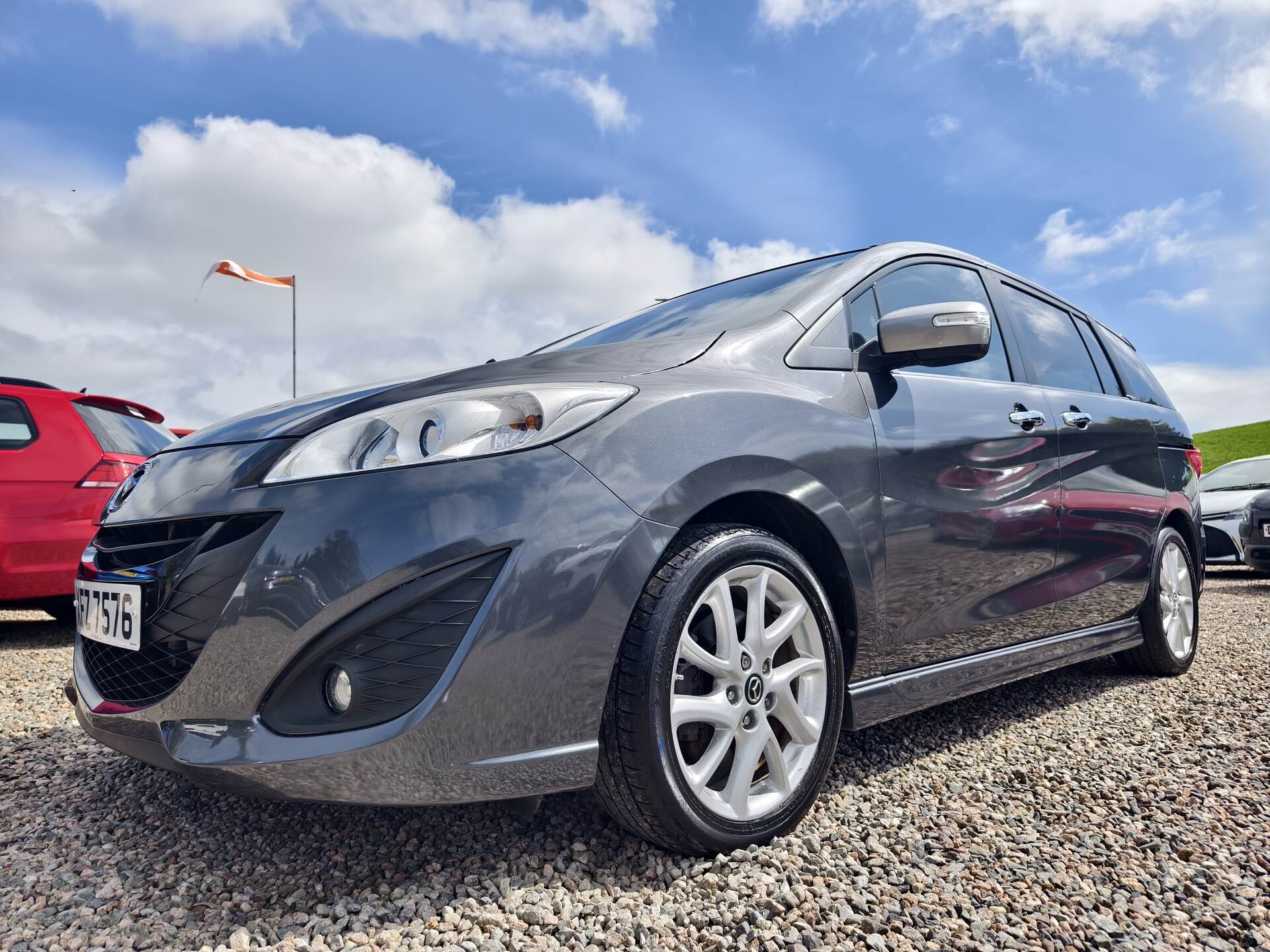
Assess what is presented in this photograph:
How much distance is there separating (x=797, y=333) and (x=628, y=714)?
111 cm

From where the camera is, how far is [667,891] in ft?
5.67

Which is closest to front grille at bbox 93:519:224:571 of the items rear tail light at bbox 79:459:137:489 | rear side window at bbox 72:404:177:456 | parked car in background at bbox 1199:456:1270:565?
rear tail light at bbox 79:459:137:489

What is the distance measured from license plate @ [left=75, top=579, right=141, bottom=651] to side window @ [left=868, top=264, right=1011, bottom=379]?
190 cm

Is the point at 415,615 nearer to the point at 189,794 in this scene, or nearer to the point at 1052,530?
the point at 189,794

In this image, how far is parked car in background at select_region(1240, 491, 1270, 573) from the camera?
25.7ft

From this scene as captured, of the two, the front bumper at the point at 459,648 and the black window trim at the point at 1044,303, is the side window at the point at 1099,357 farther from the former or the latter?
the front bumper at the point at 459,648

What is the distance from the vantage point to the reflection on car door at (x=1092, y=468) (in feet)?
10.1

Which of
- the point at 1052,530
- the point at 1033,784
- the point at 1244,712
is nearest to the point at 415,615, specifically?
the point at 1033,784

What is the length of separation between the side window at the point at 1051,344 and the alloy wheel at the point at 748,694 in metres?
1.71

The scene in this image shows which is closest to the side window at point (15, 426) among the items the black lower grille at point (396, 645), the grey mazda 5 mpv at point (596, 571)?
the grey mazda 5 mpv at point (596, 571)

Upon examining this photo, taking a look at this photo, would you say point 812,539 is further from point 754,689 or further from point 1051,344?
point 1051,344

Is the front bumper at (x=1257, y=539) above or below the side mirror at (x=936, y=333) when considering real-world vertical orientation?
below

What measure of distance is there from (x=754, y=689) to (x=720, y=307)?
3.92 ft

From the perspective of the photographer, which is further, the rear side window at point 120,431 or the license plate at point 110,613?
the rear side window at point 120,431
